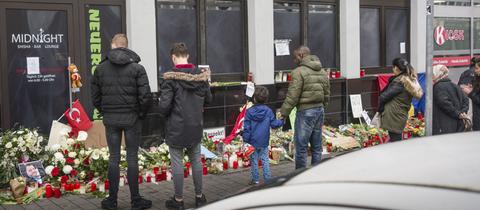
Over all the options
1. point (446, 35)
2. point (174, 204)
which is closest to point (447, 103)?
point (174, 204)

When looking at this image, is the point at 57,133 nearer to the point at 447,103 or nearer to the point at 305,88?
the point at 305,88

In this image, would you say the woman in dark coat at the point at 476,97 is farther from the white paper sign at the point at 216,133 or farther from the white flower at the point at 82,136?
the white flower at the point at 82,136

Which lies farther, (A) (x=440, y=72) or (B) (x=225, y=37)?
(B) (x=225, y=37)

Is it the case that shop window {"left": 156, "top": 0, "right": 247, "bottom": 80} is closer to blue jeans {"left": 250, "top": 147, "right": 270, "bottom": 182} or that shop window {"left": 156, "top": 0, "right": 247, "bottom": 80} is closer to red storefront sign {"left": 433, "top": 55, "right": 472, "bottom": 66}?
blue jeans {"left": 250, "top": 147, "right": 270, "bottom": 182}

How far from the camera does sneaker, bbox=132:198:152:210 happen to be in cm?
693

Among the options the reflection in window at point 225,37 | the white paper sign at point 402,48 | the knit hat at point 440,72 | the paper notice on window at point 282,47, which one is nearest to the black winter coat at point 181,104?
the knit hat at point 440,72

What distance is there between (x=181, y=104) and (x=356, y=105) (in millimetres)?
7006

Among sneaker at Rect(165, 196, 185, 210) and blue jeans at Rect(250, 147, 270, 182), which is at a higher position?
blue jeans at Rect(250, 147, 270, 182)

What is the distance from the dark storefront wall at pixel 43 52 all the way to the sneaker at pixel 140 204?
2.84 m

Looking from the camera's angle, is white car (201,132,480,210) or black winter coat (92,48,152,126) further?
black winter coat (92,48,152,126)

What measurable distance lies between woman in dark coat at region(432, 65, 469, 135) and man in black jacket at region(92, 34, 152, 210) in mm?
3841

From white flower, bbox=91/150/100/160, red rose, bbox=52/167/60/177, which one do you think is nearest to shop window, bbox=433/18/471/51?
white flower, bbox=91/150/100/160

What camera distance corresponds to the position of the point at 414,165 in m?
1.87

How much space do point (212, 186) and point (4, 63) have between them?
11.1 feet
